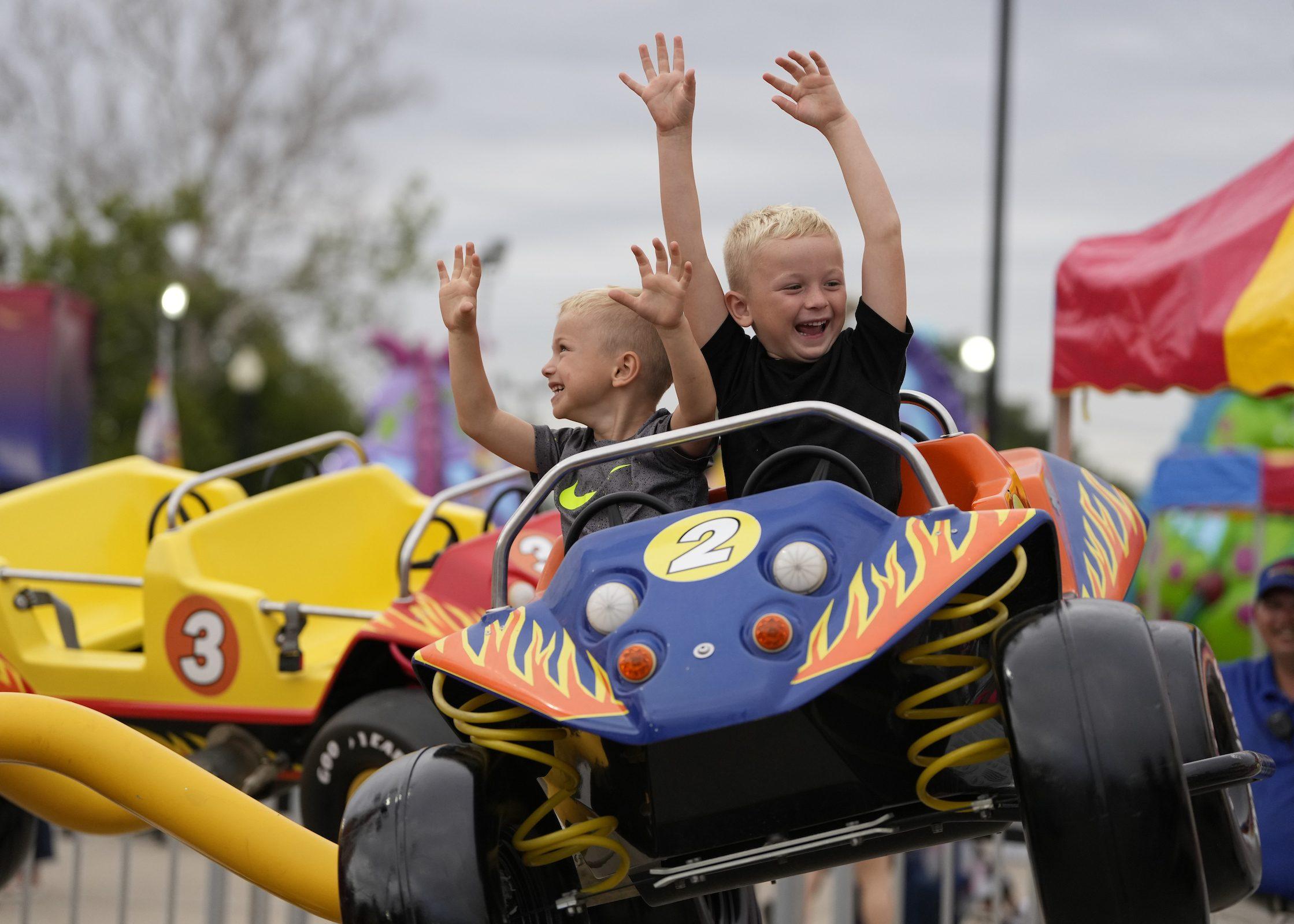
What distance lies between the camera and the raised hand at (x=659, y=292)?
272cm

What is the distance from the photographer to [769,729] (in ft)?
7.98

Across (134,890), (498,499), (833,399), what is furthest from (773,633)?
(134,890)

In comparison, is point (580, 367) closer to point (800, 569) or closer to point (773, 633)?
point (800, 569)

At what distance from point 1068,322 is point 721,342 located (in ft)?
9.76

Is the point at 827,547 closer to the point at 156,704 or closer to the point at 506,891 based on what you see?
the point at 506,891

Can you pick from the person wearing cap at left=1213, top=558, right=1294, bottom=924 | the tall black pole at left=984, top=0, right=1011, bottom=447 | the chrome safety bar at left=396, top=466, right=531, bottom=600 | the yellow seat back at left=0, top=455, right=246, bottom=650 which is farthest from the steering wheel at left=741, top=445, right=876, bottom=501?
the tall black pole at left=984, top=0, right=1011, bottom=447

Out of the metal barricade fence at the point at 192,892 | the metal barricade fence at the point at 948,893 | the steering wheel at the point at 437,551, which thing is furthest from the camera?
the steering wheel at the point at 437,551

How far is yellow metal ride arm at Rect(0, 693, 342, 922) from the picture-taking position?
269cm

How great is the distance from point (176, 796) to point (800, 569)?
125cm

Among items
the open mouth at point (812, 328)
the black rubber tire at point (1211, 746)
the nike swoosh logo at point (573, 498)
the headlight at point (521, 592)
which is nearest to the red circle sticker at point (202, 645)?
the headlight at point (521, 592)

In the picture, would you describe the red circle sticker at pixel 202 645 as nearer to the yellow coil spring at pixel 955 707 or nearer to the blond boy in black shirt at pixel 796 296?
the blond boy in black shirt at pixel 796 296

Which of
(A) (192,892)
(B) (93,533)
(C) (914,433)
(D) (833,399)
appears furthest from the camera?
(A) (192,892)

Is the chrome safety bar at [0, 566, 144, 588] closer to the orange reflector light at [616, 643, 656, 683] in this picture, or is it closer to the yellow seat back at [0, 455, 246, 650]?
the yellow seat back at [0, 455, 246, 650]

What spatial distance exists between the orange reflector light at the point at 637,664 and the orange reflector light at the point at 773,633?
167 mm
